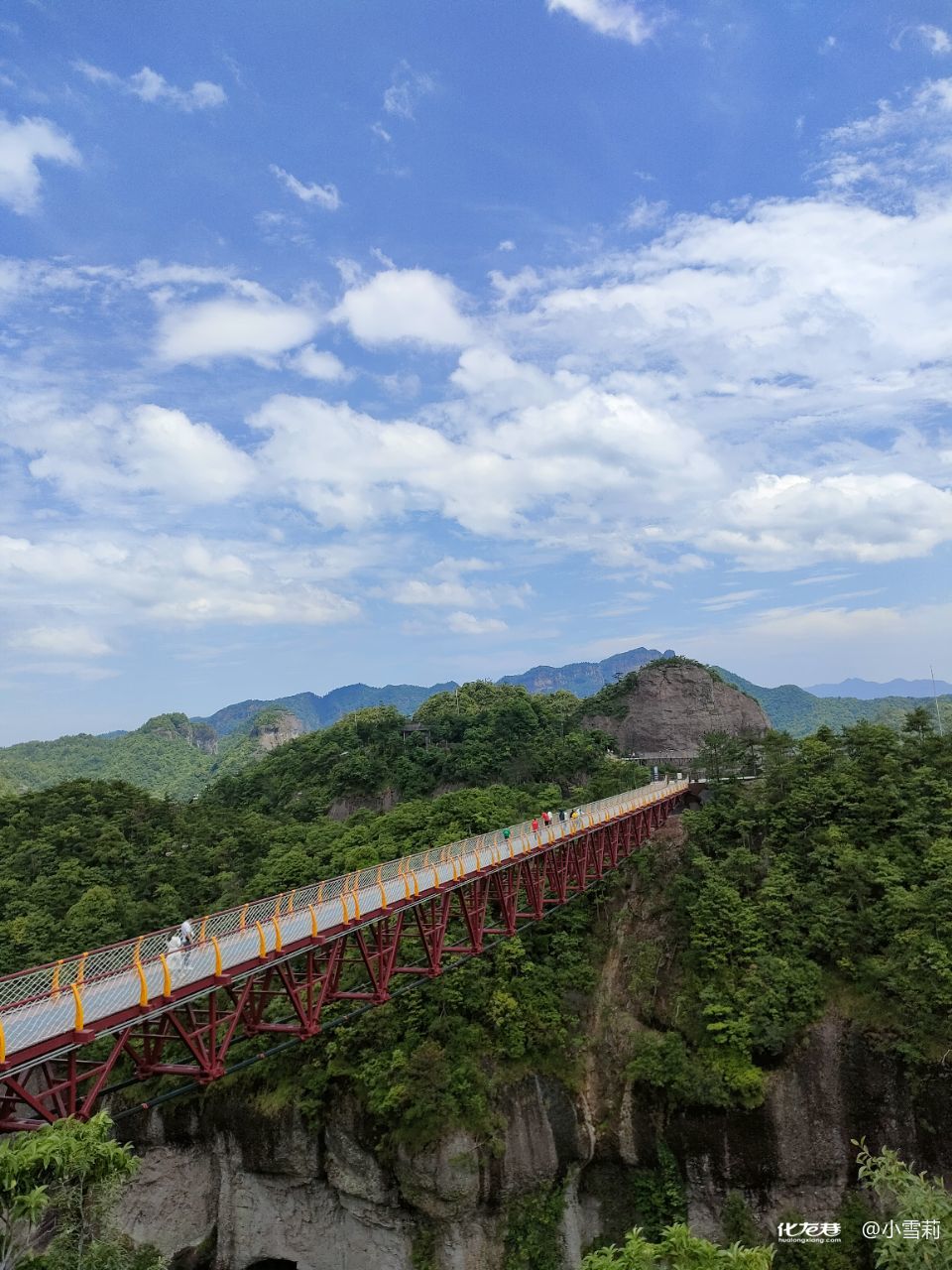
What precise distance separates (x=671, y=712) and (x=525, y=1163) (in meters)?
54.1

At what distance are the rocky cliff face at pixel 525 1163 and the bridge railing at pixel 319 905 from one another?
10121mm

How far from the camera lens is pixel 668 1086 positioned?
2750cm

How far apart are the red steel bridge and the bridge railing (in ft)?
0.16

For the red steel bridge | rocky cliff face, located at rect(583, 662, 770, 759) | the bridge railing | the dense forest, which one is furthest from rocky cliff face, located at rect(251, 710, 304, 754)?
the bridge railing

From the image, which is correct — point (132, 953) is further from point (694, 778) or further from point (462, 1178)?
point (694, 778)

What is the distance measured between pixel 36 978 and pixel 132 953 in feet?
5.67

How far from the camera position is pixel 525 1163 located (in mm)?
28203

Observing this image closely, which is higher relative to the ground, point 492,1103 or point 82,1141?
point 82,1141

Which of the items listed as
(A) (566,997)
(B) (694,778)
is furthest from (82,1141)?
(B) (694,778)

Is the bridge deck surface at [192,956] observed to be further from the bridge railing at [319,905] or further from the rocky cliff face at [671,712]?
the rocky cliff face at [671,712]

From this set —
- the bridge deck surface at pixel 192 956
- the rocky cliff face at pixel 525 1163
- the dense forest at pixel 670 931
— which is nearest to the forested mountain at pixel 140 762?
the dense forest at pixel 670 931

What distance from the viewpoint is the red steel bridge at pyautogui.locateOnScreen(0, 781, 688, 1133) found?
42.2 ft

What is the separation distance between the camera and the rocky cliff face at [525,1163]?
2603 cm

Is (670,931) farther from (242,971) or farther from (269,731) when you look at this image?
(269,731)
